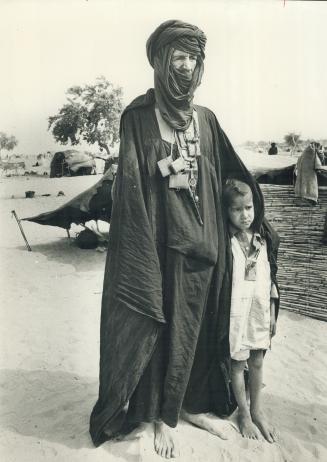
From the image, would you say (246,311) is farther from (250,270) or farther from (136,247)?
(136,247)

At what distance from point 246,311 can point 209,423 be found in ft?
1.92

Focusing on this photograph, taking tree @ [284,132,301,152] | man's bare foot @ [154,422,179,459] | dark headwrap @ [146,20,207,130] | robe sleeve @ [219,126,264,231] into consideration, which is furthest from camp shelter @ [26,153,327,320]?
man's bare foot @ [154,422,179,459]

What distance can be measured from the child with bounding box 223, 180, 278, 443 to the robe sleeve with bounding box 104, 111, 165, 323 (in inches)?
16.6

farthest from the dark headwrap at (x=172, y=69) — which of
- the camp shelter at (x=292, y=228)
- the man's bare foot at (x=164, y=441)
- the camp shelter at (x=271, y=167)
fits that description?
the man's bare foot at (x=164, y=441)

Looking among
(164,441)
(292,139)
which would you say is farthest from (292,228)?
(164,441)

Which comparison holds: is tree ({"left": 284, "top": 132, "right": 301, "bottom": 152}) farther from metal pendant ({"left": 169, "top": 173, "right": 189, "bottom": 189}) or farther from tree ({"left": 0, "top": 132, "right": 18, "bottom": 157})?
tree ({"left": 0, "top": 132, "right": 18, "bottom": 157})

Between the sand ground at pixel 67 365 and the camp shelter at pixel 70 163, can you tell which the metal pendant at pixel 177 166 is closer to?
the camp shelter at pixel 70 163

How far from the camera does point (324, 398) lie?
2.90 m

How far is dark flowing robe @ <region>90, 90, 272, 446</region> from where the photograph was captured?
7.70 ft

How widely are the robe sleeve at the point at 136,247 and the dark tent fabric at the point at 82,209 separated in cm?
114

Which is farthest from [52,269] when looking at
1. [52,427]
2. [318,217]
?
[318,217]

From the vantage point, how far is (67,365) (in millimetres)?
3105

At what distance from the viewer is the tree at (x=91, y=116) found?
2.97 metres

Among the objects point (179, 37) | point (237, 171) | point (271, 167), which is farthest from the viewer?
point (271, 167)
